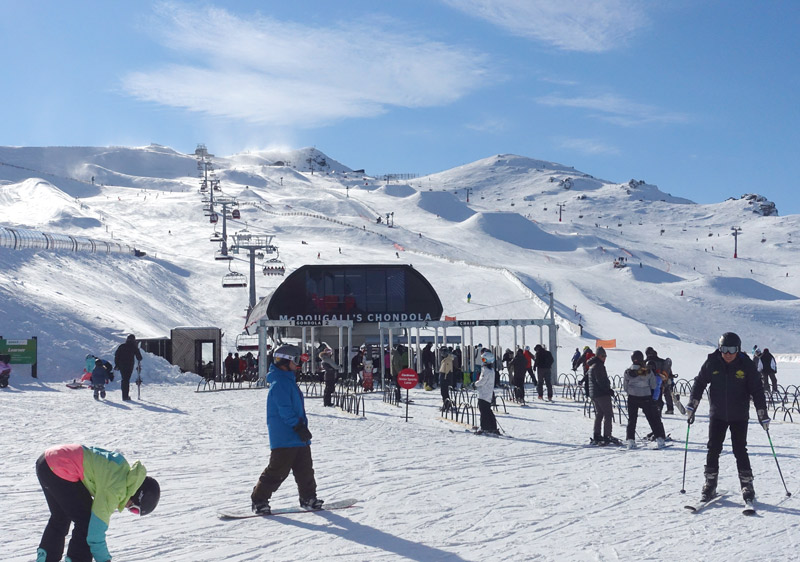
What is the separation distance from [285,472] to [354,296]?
26377 millimetres

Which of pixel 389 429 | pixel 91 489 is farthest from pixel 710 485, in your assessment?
pixel 389 429

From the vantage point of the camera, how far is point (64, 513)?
16.1ft

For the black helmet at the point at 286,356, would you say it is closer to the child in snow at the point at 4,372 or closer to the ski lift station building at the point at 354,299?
the child in snow at the point at 4,372

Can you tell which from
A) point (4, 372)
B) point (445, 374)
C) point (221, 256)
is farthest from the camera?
point (221, 256)

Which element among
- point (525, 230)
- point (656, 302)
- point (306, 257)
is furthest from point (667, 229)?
point (306, 257)

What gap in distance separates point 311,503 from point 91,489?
10.2 ft

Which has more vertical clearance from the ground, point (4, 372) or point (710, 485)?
point (4, 372)

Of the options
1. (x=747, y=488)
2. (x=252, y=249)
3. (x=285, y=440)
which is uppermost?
(x=252, y=249)

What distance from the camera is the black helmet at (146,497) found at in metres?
4.79

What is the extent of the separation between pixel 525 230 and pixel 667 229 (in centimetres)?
3854

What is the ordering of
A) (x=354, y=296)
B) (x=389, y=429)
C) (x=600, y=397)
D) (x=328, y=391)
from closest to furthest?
(x=600, y=397)
(x=389, y=429)
(x=328, y=391)
(x=354, y=296)

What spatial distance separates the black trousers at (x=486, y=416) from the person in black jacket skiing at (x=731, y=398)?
18.9ft

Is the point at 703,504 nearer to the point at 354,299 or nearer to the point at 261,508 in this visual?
the point at 261,508

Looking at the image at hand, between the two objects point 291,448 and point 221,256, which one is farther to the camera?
point 221,256
